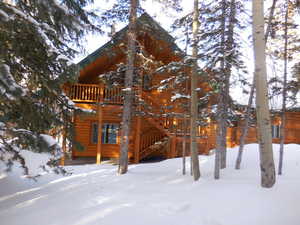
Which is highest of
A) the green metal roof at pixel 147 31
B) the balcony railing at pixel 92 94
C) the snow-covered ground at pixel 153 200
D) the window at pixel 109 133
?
the green metal roof at pixel 147 31

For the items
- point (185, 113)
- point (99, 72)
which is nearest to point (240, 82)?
point (185, 113)

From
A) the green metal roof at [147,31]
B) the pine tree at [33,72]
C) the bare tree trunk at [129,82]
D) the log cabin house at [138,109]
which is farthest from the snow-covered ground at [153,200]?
the green metal roof at [147,31]

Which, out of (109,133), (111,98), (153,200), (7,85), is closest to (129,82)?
(111,98)

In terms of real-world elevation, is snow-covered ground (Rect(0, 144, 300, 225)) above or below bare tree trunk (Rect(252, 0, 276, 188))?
below

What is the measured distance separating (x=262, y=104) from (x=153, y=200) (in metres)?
3.41

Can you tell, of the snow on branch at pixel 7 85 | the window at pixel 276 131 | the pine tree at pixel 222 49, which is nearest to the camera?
the snow on branch at pixel 7 85

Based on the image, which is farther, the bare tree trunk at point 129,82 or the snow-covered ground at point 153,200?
the bare tree trunk at point 129,82

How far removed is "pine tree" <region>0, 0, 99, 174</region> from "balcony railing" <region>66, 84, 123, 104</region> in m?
6.02

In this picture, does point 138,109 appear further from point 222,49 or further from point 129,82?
point 222,49

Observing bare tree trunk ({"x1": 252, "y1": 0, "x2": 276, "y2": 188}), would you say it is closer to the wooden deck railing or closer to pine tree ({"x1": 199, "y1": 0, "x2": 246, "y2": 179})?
pine tree ({"x1": 199, "y1": 0, "x2": 246, "y2": 179})

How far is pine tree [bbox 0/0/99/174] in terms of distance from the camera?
4.36 m

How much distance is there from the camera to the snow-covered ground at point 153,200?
462 cm

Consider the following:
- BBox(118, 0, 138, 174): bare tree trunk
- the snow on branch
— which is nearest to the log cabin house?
BBox(118, 0, 138, 174): bare tree trunk

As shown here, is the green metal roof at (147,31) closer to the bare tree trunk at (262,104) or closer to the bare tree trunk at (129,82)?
the bare tree trunk at (129,82)
